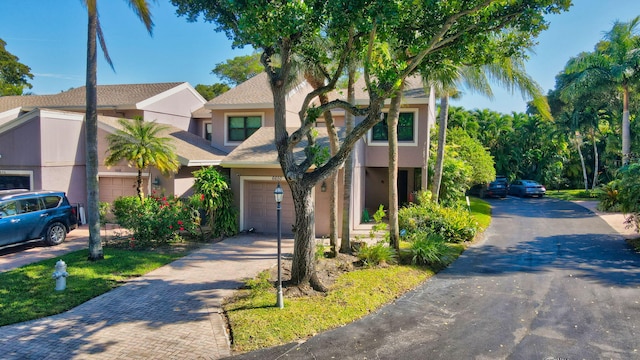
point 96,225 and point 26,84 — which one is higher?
point 26,84

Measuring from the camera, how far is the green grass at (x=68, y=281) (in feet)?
27.2

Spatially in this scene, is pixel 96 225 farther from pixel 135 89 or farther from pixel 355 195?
pixel 135 89

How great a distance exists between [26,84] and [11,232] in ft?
125

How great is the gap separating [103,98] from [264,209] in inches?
533

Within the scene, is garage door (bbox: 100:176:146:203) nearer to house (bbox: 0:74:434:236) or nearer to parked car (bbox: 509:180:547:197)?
house (bbox: 0:74:434:236)

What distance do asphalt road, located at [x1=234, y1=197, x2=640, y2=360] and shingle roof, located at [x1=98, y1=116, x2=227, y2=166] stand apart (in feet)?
33.8

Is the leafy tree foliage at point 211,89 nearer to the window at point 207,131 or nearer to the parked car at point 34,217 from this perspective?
the window at point 207,131

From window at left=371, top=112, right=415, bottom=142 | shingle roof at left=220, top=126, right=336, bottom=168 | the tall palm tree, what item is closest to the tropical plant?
shingle roof at left=220, top=126, right=336, bottom=168

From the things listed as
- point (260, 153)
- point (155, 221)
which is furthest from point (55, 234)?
point (260, 153)

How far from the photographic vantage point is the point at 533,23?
964 centimetres

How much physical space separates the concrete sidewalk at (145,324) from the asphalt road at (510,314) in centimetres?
124

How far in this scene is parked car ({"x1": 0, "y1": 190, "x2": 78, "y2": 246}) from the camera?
40.3 ft

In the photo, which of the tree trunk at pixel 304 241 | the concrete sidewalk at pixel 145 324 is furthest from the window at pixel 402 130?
the concrete sidewalk at pixel 145 324

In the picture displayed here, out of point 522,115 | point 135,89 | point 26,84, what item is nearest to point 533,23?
point 135,89
